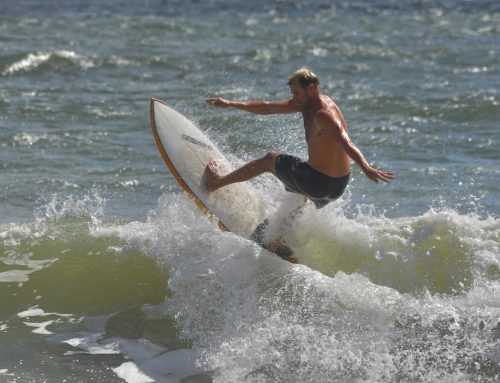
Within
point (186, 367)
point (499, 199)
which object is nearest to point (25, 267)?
point (186, 367)

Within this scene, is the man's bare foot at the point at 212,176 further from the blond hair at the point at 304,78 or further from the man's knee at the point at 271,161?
the blond hair at the point at 304,78

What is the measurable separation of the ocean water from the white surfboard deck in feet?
0.46

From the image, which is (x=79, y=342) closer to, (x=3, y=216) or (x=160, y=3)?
(x=3, y=216)

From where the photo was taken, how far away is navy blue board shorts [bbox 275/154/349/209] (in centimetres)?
776

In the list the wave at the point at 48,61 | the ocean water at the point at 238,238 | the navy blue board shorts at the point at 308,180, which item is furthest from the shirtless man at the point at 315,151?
the wave at the point at 48,61

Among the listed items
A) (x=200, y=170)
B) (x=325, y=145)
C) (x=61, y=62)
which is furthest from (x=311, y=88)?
(x=61, y=62)

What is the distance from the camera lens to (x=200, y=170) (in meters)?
8.77

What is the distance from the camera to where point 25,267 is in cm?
887

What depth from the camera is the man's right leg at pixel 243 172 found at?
A: 8.07 m

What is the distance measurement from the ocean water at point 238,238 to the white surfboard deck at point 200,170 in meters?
0.14

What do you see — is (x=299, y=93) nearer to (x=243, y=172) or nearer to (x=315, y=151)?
(x=315, y=151)

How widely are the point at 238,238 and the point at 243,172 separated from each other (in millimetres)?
573

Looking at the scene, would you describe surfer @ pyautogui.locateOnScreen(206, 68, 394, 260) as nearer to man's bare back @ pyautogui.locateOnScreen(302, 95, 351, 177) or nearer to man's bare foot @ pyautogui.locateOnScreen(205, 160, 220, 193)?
man's bare back @ pyautogui.locateOnScreen(302, 95, 351, 177)

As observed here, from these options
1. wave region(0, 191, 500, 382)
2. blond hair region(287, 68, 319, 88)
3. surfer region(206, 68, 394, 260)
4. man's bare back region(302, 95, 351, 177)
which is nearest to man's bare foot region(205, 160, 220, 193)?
wave region(0, 191, 500, 382)
